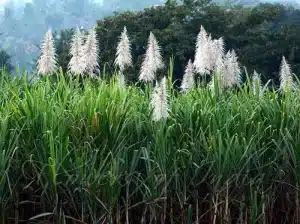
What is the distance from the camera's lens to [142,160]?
3.39 metres

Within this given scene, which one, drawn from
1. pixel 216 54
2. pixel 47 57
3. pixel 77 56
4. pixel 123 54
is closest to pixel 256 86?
pixel 216 54

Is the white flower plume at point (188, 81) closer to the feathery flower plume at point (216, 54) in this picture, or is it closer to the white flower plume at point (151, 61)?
the feathery flower plume at point (216, 54)

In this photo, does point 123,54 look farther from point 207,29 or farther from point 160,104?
point 207,29

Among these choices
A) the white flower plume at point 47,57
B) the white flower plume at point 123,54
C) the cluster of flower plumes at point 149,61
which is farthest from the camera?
the white flower plume at point 123,54

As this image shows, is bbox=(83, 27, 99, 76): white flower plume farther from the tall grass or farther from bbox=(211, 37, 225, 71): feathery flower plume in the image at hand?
bbox=(211, 37, 225, 71): feathery flower plume

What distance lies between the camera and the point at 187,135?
3.50 metres

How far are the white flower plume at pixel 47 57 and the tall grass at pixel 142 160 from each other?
1.95ft

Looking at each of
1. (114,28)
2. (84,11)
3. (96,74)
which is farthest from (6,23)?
(96,74)

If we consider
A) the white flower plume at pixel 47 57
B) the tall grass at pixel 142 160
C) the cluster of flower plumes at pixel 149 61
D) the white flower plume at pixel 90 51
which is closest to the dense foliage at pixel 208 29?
the cluster of flower plumes at pixel 149 61

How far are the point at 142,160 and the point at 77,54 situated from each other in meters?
1.27

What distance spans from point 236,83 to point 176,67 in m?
17.8

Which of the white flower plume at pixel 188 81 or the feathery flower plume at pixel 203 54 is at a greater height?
the feathery flower plume at pixel 203 54

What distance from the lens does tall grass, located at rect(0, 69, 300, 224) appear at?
3.13 meters

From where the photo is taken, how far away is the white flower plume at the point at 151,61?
4.30m
